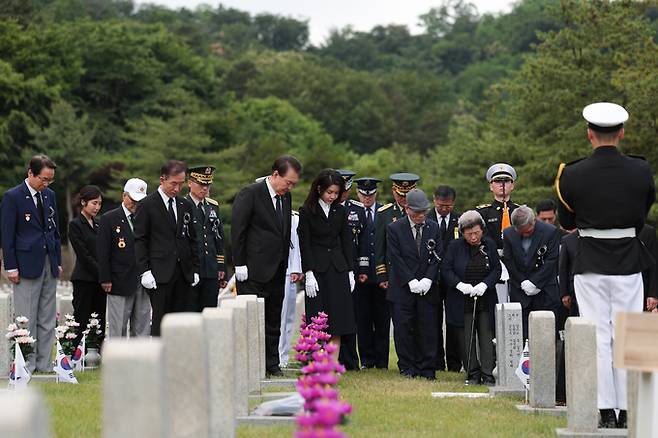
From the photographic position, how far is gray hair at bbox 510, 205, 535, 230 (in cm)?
1482

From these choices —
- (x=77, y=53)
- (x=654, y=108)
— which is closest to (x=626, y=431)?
(x=654, y=108)

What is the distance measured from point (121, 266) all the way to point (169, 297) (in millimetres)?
2378

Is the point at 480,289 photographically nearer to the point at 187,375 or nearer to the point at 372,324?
the point at 372,324

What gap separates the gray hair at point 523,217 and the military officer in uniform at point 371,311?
111 inches

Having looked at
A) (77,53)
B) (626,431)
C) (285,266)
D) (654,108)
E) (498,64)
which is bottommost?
(626,431)

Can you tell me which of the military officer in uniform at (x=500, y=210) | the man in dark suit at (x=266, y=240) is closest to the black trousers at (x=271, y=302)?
the man in dark suit at (x=266, y=240)

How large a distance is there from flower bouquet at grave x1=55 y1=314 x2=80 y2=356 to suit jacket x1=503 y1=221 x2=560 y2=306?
507 centimetres

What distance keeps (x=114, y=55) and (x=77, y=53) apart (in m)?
3.32

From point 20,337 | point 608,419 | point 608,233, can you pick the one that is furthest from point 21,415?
point 20,337

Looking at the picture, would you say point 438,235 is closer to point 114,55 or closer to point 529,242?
point 529,242

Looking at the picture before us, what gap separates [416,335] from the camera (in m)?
16.0

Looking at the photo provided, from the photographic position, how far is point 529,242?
49.5ft

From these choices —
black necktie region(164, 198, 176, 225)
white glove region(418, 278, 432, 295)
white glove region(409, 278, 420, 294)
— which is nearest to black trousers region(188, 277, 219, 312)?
black necktie region(164, 198, 176, 225)

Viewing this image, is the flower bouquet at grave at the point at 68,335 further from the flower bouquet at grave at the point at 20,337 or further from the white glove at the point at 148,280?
the white glove at the point at 148,280
